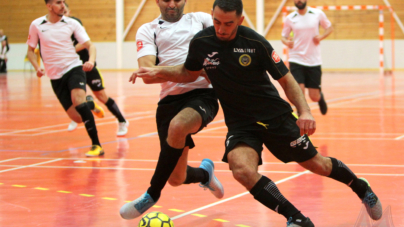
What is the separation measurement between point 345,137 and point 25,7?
89.0 ft

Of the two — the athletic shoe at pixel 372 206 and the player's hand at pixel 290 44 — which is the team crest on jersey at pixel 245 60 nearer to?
the athletic shoe at pixel 372 206

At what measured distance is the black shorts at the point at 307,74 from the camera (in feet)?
29.5

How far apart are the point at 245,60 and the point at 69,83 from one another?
12.3 ft

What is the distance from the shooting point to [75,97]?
650 centimetres

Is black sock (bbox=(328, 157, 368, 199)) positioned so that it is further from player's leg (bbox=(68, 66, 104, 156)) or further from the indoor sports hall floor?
player's leg (bbox=(68, 66, 104, 156))

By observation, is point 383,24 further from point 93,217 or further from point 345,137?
point 93,217

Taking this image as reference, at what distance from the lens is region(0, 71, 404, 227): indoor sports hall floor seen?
12.5 ft

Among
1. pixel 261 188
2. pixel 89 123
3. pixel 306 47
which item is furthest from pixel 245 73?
pixel 306 47

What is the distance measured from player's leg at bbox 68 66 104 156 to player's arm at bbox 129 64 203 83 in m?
2.92

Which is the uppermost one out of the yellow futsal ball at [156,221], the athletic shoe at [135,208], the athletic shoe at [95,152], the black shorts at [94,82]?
the yellow futsal ball at [156,221]

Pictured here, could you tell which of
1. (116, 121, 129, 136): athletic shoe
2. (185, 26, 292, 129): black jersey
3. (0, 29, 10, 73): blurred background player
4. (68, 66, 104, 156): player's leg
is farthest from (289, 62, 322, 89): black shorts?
(0, 29, 10, 73): blurred background player

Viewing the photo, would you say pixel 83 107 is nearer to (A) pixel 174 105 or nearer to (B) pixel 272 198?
(A) pixel 174 105

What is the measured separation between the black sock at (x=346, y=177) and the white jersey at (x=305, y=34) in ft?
18.9

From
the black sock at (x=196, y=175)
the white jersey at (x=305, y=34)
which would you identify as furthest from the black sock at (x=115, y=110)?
the black sock at (x=196, y=175)
